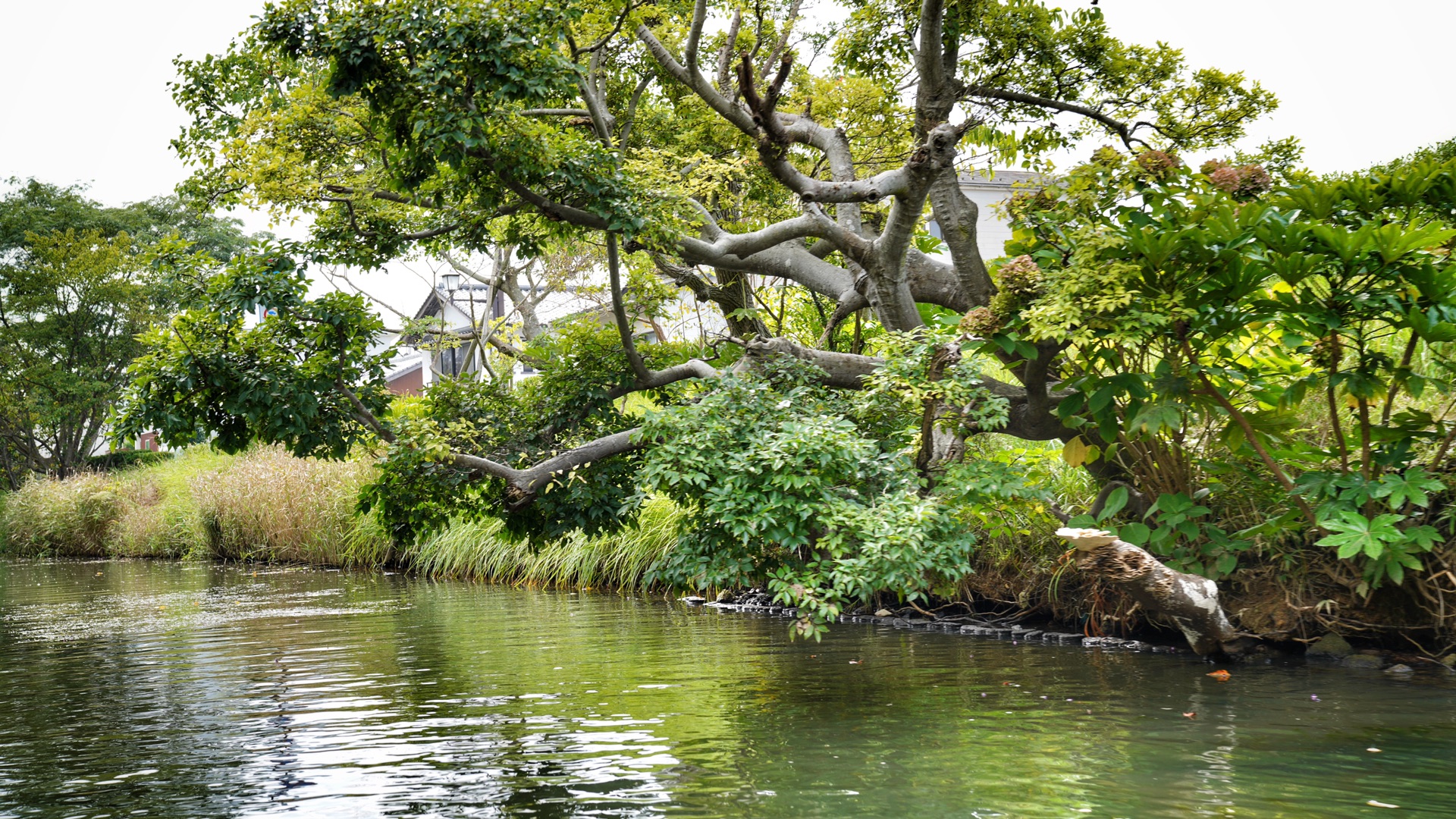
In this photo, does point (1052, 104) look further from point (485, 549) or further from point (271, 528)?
point (271, 528)

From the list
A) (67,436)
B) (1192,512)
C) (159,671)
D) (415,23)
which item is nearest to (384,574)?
(159,671)

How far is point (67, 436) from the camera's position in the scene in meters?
36.6

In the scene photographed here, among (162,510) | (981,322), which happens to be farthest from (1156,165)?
(162,510)

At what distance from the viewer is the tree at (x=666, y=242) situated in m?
8.09

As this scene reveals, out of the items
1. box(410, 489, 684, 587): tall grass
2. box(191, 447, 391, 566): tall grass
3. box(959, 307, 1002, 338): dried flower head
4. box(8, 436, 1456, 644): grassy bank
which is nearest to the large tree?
box(959, 307, 1002, 338): dried flower head

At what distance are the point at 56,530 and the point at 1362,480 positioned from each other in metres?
32.6

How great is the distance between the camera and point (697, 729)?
7207 mm

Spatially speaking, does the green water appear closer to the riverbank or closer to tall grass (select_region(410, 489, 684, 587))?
the riverbank

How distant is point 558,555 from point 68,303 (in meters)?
25.8

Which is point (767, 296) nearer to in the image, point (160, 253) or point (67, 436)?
point (160, 253)

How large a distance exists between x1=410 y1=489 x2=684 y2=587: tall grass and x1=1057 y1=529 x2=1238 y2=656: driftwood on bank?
19.6 ft

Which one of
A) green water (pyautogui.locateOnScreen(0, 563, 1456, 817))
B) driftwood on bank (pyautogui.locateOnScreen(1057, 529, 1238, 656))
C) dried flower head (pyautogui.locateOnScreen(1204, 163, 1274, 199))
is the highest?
dried flower head (pyautogui.locateOnScreen(1204, 163, 1274, 199))

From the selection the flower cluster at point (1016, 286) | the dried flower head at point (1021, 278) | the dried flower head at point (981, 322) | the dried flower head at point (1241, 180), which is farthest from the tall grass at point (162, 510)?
the dried flower head at point (1241, 180)

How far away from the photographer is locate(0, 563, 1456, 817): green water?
5598 millimetres
